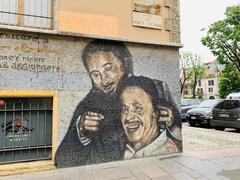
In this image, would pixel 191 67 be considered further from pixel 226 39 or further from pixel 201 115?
pixel 201 115

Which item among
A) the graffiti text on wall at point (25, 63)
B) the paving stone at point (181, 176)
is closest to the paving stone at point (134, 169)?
the paving stone at point (181, 176)

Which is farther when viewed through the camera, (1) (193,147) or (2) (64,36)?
(1) (193,147)

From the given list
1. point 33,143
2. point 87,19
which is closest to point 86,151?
point 33,143

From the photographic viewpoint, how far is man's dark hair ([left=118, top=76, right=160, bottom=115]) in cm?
671

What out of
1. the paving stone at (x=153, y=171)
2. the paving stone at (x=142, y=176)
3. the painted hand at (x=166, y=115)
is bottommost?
the paving stone at (x=142, y=176)

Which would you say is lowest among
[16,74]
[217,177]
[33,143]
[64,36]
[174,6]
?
[217,177]

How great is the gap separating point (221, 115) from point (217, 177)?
7232 millimetres

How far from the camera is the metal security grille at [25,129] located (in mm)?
5609

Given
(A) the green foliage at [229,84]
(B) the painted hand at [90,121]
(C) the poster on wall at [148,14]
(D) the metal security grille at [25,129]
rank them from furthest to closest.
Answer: (A) the green foliage at [229,84], (C) the poster on wall at [148,14], (B) the painted hand at [90,121], (D) the metal security grille at [25,129]

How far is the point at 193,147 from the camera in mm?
8242

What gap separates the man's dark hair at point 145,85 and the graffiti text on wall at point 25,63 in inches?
70.5

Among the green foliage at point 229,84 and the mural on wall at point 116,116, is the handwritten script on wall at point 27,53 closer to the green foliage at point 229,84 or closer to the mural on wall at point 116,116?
the mural on wall at point 116,116

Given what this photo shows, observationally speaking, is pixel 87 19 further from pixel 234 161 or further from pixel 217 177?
pixel 234 161

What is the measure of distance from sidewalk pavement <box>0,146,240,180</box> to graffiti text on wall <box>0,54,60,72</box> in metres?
2.33
